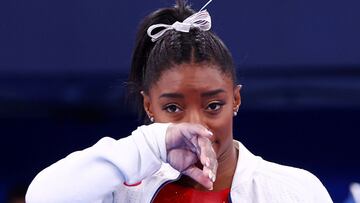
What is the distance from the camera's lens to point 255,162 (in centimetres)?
142

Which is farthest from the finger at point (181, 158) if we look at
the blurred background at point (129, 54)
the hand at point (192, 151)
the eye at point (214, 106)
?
the blurred background at point (129, 54)

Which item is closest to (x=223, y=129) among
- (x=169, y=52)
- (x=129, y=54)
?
(x=169, y=52)

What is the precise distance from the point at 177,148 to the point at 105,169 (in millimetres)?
113

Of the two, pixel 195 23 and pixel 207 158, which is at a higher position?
pixel 195 23

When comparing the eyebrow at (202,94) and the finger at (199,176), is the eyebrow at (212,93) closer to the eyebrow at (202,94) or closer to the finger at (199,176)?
the eyebrow at (202,94)

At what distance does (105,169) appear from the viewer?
4.14 feet

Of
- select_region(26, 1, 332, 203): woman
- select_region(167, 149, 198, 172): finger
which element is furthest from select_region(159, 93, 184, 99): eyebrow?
select_region(167, 149, 198, 172): finger

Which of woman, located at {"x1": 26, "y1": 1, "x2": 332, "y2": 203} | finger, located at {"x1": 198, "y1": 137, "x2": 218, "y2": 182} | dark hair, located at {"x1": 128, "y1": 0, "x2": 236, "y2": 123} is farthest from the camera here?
dark hair, located at {"x1": 128, "y1": 0, "x2": 236, "y2": 123}

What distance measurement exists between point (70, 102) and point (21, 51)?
182mm

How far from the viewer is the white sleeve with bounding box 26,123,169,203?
125 centimetres

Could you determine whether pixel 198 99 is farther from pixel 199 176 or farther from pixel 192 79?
pixel 199 176

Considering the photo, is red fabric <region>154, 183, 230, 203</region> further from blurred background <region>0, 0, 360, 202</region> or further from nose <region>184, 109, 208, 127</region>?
blurred background <region>0, 0, 360, 202</region>

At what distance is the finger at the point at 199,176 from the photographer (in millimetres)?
1180

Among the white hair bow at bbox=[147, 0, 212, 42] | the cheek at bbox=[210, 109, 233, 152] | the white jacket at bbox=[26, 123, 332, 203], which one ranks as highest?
the white hair bow at bbox=[147, 0, 212, 42]
